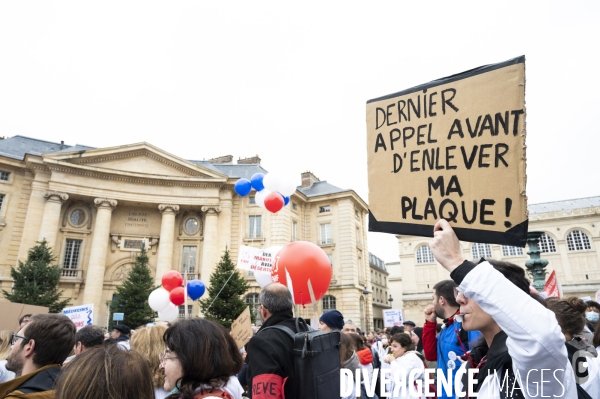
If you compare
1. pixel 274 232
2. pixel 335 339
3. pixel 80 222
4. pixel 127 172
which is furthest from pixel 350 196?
pixel 335 339

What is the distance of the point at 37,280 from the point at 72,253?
197 inches

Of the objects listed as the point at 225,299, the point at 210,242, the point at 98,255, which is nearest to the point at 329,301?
the point at 225,299

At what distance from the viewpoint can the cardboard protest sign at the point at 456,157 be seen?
208 centimetres

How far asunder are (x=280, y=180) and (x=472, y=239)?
8.16m

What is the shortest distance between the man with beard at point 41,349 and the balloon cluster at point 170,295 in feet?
28.1

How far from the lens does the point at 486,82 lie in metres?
2.29

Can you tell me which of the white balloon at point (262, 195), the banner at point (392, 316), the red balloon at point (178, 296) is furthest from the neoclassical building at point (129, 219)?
the white balloon at point (262, 195)

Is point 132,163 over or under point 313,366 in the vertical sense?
over

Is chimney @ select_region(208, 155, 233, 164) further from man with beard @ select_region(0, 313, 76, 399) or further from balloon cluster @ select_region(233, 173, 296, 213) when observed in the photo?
man with beard @ select_region(0, 313, 76, 399)

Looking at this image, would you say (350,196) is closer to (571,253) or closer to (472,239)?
(571,253)

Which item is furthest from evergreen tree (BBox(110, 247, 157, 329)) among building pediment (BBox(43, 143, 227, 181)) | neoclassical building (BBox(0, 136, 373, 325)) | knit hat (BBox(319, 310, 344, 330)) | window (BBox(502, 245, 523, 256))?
window (BBox(502, 245, 523, 256))

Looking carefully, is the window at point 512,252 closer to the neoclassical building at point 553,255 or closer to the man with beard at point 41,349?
the neoclassical building at point 553,255

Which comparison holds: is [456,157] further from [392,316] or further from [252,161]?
[252,161]

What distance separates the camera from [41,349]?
2.65 m
